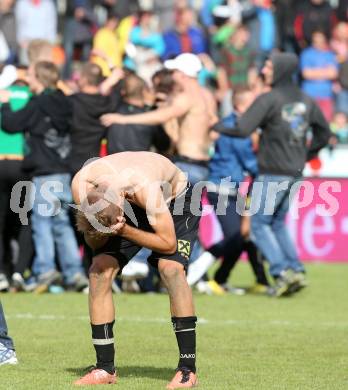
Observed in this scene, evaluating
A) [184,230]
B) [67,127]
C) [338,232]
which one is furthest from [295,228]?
[184,230]

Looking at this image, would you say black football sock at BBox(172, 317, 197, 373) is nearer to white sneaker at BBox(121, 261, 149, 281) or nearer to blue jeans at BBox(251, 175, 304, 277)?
white sneaker at BBox(121, 261, 149, 281)

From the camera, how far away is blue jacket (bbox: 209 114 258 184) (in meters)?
13.8

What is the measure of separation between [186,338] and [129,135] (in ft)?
20.6

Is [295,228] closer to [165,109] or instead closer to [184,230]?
[165,109]

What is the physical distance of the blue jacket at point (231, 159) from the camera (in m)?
13.8

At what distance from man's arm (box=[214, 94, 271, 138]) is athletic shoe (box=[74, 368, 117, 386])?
5.44m

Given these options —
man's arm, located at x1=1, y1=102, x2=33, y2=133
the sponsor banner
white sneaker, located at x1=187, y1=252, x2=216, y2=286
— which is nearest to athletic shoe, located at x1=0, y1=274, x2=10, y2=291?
man's arm, located at x1=1, y1=102, x2=33, y2=133

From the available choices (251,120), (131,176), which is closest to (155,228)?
(131,176)

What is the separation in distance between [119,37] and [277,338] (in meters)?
12.0

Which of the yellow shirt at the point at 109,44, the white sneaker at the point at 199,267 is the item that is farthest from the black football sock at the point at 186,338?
the yellow shirt at the point at 109,44

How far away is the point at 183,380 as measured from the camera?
7492 millimetres

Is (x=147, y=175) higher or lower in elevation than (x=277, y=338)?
higher

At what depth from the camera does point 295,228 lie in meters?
17.6

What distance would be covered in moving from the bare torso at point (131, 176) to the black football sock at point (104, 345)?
2.84 ft
